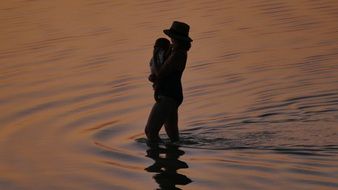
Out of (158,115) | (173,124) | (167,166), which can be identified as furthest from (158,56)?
(167,166)

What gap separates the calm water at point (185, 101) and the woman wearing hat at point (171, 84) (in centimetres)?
35

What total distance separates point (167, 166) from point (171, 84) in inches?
52.3

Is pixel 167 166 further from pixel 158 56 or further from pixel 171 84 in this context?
pixel 158 56

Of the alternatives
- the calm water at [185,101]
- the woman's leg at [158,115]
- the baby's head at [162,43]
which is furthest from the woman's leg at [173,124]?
the baby's head at [162,43]

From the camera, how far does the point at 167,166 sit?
11.8 m

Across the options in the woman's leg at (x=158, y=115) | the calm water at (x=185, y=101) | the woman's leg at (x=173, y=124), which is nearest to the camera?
the calm water at (x=185, y=101)

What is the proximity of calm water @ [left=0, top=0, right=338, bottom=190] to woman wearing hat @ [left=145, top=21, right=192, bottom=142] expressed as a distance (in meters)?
0.35

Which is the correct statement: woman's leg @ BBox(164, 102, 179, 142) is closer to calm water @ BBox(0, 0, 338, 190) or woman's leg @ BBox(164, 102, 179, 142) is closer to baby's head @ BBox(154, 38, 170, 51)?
calm water @ BBox(0, 0, 338, 190)

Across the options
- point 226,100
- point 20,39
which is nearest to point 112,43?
point 20,39

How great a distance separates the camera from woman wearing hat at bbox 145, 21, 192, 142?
12359 millimetres

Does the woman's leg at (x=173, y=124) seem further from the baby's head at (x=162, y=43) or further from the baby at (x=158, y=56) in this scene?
the baby's head at (x=162, y=43)

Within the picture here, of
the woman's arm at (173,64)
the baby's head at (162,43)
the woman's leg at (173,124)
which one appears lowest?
Result: the woman's leg at (173,124)

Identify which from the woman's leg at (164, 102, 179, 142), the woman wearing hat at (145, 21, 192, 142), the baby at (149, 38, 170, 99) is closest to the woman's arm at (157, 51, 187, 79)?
the woman wearing hat at (145, 21, 192, 142)

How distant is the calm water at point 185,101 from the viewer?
11.5m
